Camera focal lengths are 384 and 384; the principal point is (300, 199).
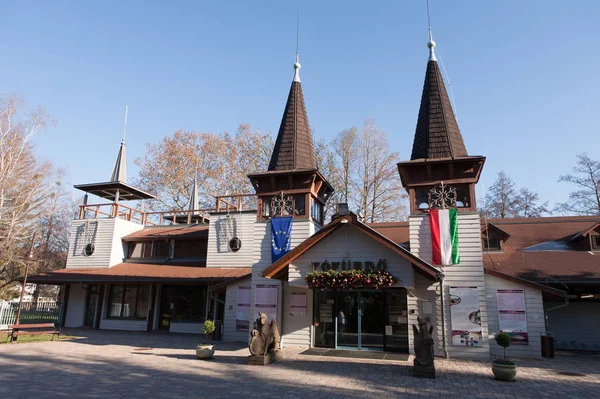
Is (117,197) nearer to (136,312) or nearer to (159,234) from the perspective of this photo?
(159,234)

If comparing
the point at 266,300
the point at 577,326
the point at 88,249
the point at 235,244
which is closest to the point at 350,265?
the point at 266,300

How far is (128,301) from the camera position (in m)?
22.1

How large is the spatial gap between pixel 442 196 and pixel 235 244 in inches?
447

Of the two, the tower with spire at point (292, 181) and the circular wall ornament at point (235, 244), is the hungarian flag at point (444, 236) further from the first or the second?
the circular wall ornament at point (235, 244)

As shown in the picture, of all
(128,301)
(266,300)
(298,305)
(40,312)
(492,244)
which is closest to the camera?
(298,305)

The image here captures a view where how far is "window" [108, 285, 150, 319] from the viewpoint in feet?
71.5

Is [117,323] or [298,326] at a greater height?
[298,326]

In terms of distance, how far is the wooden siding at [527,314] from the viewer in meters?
12.7

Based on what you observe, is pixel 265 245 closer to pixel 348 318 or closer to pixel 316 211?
pixel 316 211

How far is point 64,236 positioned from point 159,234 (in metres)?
23.5

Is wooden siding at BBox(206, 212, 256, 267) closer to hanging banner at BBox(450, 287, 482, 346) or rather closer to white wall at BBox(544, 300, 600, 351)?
hanging banner at BBox(450, 287, 482, 346)

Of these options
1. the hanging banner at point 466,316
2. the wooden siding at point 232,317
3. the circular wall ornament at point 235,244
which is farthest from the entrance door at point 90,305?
the hanging banner at point 466,316

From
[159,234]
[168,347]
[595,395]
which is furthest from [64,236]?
[595,395]

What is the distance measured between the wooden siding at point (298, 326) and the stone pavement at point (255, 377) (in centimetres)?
110
